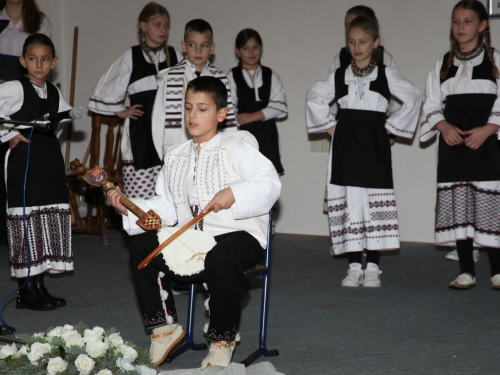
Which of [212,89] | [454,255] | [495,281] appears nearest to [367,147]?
[495,281]

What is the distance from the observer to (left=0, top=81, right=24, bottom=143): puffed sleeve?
352 cm

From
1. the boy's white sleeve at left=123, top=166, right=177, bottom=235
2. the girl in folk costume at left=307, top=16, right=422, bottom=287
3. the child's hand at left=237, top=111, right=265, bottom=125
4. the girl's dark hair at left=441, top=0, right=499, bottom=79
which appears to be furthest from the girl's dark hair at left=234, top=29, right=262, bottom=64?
the boy's white sleeve at left=123, top=166, right=177, bottom=235

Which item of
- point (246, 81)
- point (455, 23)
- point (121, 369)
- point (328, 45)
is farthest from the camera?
point (328, 45)

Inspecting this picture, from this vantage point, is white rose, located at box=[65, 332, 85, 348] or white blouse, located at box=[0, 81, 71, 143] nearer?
white rose, located at box=[65, 332, 85, 348]

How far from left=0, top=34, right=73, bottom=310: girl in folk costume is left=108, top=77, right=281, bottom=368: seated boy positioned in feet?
3.33

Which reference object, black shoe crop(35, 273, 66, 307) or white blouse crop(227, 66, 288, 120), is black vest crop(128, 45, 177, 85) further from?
black shoe crop(35, 273, 66, 307)

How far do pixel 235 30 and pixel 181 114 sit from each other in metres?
2.22

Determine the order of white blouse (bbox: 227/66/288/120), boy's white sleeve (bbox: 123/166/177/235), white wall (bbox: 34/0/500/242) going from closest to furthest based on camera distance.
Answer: boy's white sleeve (bbox: 123/166/177/235)
white blouse (bbox: 227/66/288/120)
white wall (bbox: 34/0/500/242)

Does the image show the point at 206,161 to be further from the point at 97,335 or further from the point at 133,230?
the point at 97,335

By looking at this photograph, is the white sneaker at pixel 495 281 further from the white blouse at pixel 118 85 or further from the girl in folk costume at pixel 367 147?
the white blouse at pixel 118 85

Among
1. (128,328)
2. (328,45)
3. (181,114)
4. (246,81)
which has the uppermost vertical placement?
(328,45)

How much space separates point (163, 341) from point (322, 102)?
6.68 feet

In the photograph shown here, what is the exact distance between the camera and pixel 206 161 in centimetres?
284

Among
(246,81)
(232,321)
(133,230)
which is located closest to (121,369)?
(232,321)
